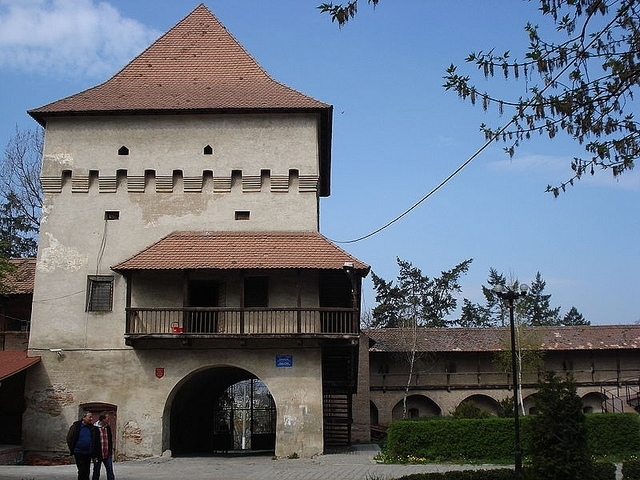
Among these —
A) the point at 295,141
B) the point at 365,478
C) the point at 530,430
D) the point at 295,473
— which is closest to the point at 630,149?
the point at 530,430

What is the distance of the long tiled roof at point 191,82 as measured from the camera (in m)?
25.1

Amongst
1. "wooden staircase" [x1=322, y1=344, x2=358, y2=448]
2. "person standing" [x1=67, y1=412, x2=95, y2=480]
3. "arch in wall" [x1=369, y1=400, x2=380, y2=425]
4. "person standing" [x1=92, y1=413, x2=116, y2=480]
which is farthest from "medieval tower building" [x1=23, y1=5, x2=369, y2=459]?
"arch in wall" [x1=369, y1=400, x2=380, y2=425]

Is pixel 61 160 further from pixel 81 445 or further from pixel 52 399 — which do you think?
pixel 81 445

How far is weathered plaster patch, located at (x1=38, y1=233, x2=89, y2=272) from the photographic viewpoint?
2439 centimetres

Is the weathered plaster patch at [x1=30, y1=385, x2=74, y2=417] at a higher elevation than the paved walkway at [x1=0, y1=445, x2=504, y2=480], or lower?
higher

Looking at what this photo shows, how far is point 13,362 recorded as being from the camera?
23.0m

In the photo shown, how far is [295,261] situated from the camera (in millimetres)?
22578

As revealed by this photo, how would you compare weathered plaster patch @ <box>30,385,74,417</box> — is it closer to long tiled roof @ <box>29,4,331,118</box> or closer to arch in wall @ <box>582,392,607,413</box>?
long tiled roof @ <box>29,4,331,118</box>

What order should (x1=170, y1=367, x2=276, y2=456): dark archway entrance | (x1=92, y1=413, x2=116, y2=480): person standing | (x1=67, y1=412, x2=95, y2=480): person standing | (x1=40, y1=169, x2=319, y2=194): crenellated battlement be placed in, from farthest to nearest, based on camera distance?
(x1=170, y1=367, x2=276, y2=456): dark archway entrance → (x1=40, y1=169, x2=319, y2=194): crenellated battlement → (x1=92, y1=413, x2=116, y2=480): person standing → (x1=67, y1=412, x2=95, y2=480): person standing

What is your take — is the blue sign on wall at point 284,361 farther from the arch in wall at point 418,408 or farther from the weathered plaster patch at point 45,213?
the arch in wall at point 418,408

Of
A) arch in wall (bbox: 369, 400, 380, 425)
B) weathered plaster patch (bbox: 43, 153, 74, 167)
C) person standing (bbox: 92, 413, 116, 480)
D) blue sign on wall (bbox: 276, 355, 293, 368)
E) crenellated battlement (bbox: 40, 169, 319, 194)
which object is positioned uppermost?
weathered plaster patch (bbox: 43, 153, 74, 167)

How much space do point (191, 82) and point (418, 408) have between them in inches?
1072

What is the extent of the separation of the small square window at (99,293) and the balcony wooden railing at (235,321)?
148cm

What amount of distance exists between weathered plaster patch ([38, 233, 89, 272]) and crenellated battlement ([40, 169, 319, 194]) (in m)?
1.95
